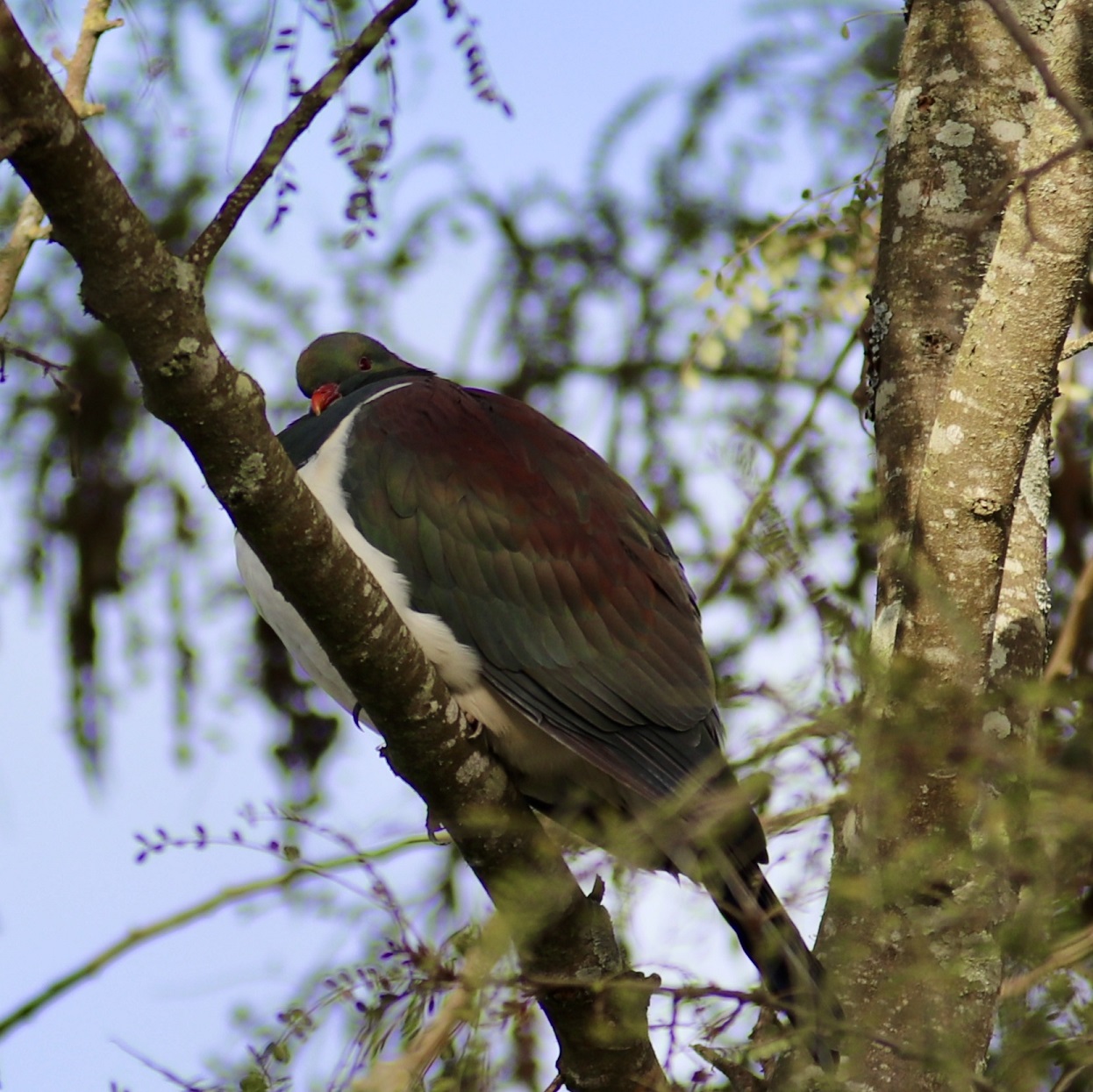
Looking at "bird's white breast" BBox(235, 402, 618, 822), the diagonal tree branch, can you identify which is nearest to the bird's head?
"bird's white breast" BBox(235, 402, 618, 822)

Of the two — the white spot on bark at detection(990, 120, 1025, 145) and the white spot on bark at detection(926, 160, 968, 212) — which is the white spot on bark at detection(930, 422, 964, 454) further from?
the white spot on bark at detection(990, 120, 1025, 145)

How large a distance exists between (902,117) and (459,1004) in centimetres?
174

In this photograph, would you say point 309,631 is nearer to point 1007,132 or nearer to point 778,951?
point 778,951

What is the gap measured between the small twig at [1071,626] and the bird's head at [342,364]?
1.63 meters

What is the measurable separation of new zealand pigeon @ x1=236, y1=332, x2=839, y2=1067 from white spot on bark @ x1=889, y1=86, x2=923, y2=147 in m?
0.86

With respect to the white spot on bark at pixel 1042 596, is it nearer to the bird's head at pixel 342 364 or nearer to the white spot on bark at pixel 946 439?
the white spot on bark at pixel 946 439

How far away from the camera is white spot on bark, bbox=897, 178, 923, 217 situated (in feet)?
8.91

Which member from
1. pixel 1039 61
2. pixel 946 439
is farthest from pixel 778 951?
pixel 1039 61

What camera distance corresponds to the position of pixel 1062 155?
60.5 inches

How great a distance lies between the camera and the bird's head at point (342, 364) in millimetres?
3791

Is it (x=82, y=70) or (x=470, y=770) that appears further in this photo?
(x=82, y=70)

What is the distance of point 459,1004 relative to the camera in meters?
1.96

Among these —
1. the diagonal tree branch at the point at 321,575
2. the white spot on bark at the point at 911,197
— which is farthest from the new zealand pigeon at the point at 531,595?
the white spot on bark at the point at 911,197

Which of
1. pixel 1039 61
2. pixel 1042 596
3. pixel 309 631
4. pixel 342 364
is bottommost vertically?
pixel 309 631
